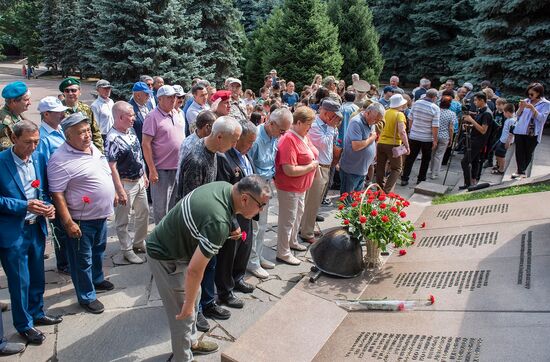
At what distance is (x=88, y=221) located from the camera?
3.96m

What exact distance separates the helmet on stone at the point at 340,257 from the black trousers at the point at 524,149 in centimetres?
585

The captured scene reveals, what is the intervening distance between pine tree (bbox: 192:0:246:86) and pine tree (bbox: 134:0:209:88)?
1333mm

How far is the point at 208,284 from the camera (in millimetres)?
4035

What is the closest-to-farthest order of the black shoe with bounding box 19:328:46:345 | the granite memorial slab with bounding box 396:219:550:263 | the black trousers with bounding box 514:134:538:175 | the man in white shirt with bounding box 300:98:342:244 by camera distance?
the black shoe with bounding box 19:328:46:345
the granite memorial slab with bounding box 396:219:550:263
the man in white shirt with bounding box 300:98:342:244
the black trousers with bounding box 514:134:538:175

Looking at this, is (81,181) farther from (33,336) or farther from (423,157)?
(423,157)

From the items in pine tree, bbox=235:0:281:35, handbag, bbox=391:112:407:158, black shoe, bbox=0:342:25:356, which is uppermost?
pine tree, bbox=235:0:281:35

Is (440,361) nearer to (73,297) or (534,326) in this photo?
(534,326)

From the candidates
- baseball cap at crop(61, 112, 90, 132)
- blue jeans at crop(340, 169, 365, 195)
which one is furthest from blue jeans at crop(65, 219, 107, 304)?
blue jeans at crop(340, 169, 365, 195)

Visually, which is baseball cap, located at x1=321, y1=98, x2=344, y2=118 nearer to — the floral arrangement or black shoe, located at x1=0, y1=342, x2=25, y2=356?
the floral arrangement

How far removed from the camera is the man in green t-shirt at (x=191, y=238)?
276 cm

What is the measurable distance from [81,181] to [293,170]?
85.7 inches

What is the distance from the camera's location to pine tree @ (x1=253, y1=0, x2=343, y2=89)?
1927 cm

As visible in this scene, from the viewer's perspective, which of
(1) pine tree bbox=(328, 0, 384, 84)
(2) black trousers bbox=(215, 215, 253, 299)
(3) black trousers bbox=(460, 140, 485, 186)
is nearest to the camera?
(2) black trousers bbox=(215, 215, 253, 299)

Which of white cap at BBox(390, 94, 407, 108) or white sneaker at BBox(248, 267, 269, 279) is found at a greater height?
white cap at BBox(390, 94, 407, 108)
